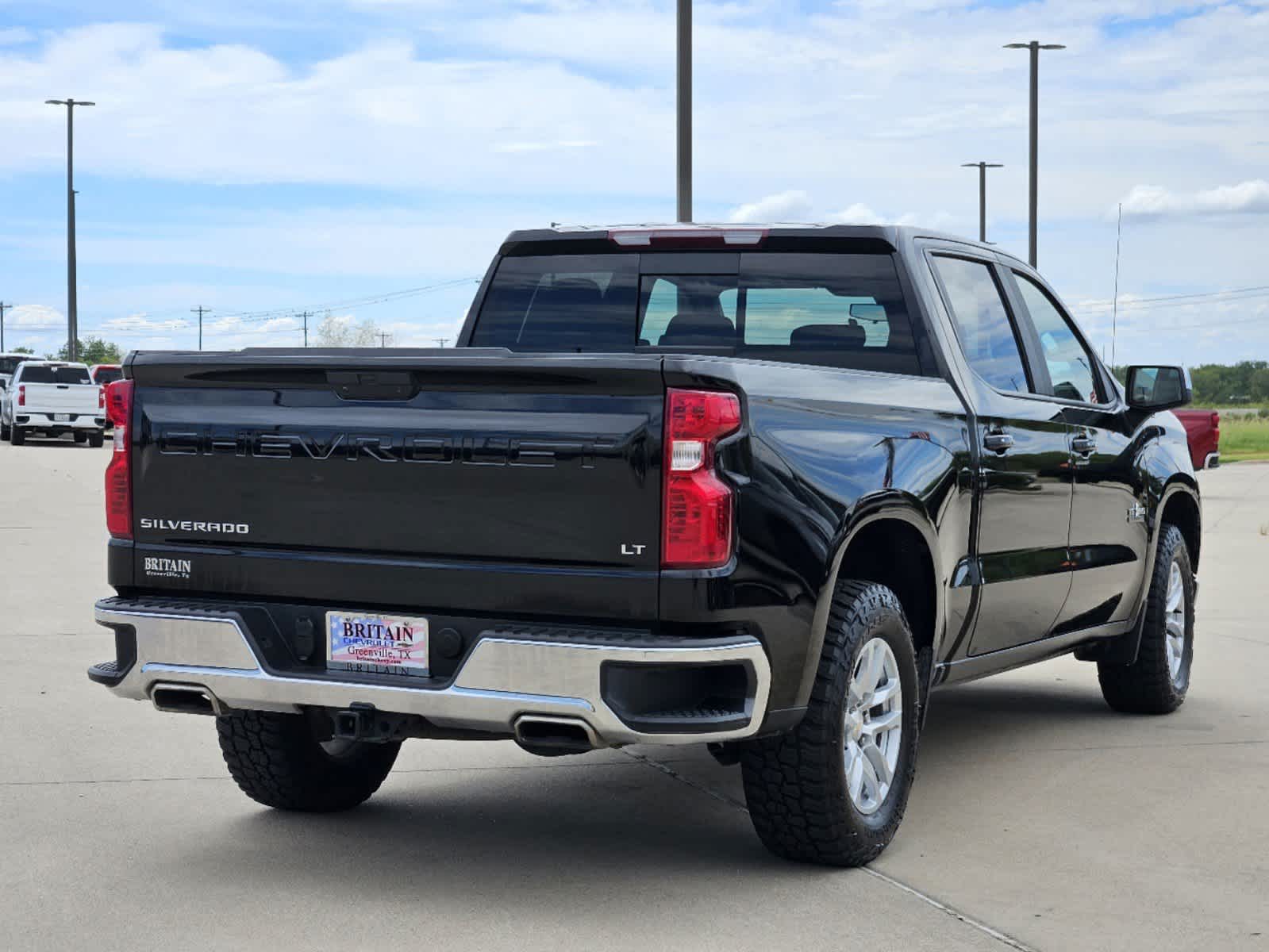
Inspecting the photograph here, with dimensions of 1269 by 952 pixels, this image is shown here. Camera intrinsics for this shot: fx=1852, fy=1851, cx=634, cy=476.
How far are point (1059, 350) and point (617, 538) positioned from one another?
3.38m

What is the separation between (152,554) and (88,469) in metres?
25.4

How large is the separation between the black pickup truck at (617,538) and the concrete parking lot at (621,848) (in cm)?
31

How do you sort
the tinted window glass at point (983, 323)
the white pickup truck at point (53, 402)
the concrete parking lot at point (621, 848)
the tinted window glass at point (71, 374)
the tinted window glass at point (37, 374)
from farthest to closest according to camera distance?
the tinted window glass at point (71, 374) < the tinted window glass at point (37, 374) < the white pickup truck at point (53, 402) < the tinted window glass at point (983, 323) < the concrete parking lot at point (621, 848)

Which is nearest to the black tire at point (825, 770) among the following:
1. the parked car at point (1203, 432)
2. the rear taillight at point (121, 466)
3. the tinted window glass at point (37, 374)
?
the rear taillight at point (121, 466)

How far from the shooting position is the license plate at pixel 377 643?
5074mm

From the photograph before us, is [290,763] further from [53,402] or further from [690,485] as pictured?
[53,402]

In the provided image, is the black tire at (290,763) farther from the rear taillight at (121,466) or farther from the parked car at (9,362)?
the parked car at (9,362)

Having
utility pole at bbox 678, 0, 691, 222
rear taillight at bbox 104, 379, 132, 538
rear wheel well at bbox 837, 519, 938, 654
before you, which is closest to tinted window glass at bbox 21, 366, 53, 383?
utility pole at bbox 678, 0, 691, 222

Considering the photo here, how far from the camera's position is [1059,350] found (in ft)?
24.9

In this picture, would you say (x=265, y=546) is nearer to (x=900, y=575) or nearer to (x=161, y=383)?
(x=161, y=383)

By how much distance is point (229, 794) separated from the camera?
657 centimetres

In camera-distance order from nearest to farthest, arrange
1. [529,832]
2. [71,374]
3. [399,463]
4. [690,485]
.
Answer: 1. [690,485]
2. [399,463]
3. [529,832]
4. [71,374]

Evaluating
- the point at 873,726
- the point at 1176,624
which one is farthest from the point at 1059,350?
the point at 873,726

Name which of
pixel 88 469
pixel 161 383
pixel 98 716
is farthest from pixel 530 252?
pixel 88 469
